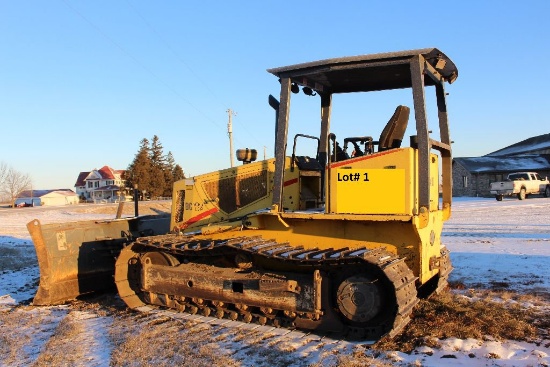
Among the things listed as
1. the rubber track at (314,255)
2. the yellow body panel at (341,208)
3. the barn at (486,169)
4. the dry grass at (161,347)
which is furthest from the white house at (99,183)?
the dry grass at (161,347)

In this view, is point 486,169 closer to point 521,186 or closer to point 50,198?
point 521,186

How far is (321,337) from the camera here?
5.95 m

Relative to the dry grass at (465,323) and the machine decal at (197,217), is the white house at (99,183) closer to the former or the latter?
the machine decal at (197,217)

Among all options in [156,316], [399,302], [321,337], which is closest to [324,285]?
[321,337]

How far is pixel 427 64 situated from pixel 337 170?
5.78 ft

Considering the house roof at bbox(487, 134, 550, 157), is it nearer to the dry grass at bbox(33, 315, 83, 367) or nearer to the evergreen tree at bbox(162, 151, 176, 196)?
the evergreen tree at bbox(162, 151, 176, 196)

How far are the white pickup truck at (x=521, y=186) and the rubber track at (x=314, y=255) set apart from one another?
108ft

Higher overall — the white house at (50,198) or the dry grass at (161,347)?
the white house at (50,198)

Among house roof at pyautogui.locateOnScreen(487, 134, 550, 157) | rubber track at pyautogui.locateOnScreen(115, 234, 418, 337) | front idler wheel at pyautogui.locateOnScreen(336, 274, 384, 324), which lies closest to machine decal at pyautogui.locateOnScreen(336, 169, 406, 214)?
rubber track at pyautogui.locateOnScreen(115, 234, 418, 337)

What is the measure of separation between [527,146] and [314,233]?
6052 cm

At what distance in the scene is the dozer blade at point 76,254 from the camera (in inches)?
320

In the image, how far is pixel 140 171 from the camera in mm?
64688

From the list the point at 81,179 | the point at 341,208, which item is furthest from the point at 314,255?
the point at 81,179

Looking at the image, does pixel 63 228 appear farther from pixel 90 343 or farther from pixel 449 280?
pixel 449 280
